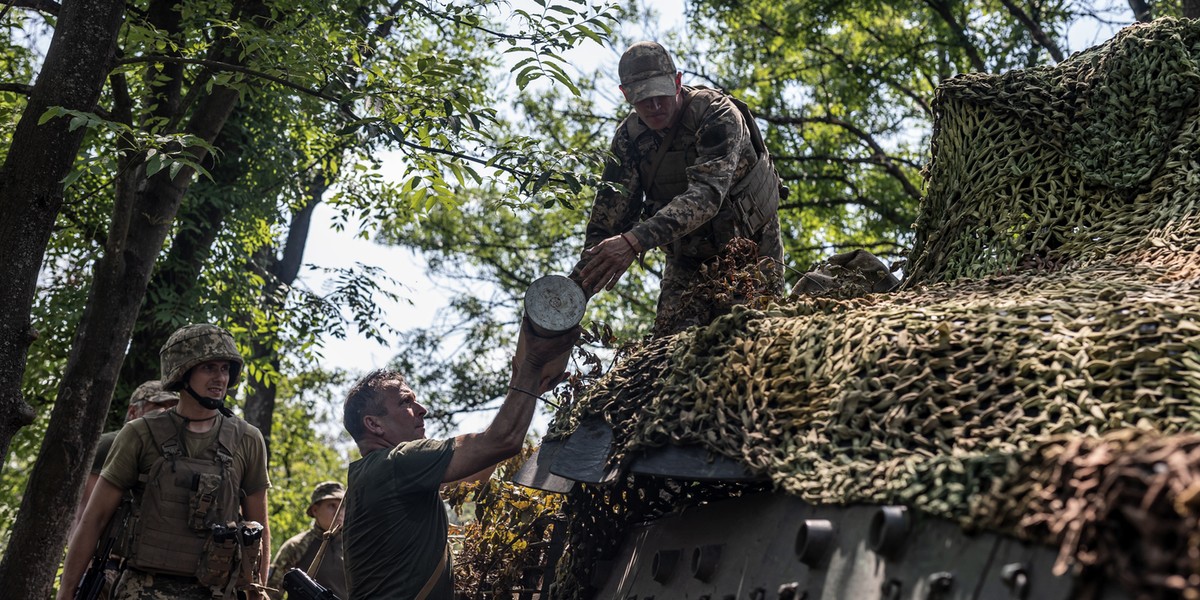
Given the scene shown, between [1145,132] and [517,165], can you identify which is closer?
[1145,132]

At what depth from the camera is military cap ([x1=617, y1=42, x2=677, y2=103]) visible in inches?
244

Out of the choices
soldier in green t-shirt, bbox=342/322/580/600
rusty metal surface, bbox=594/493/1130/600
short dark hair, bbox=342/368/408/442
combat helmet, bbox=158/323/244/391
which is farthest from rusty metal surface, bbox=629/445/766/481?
combat helmet, bbox=158/323/244/391

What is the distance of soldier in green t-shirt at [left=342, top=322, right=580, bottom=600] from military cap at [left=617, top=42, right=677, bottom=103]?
1441mm

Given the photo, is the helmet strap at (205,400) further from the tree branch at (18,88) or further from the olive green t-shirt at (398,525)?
the tree branch at (18,88)

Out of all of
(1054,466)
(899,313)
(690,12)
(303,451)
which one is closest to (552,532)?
(899,313)

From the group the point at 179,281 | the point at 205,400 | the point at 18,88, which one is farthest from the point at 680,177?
the point at 179,281

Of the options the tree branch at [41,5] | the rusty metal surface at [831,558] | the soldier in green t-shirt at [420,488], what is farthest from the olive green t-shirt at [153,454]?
the tree branch at [41,5]

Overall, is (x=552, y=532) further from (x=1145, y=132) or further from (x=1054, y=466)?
(x=1054, y=466)

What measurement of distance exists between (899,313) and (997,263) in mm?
1284

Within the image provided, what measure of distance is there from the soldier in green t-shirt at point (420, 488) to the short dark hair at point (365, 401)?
0.79 feet

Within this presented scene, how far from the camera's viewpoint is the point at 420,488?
5688mm

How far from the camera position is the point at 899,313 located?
4.11 metres

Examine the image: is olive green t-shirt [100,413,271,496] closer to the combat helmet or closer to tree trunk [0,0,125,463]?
the combat helmet

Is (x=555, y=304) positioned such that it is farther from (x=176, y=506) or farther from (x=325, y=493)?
(x=325, y=493)
